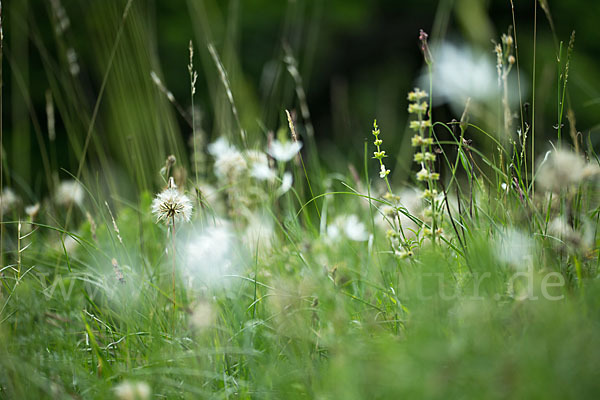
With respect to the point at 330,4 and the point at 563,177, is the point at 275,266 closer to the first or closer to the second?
the point at 563,177

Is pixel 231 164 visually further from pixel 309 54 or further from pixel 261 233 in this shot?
pixel 309 54

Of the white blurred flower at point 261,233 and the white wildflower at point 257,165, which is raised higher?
the white wildflower at point 257,165

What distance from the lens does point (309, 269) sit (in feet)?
2.99

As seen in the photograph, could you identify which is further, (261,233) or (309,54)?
(309,54)

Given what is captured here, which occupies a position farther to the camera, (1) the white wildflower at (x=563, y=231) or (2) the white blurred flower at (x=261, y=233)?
(2) the white blurred flower at (x=261, y=233)

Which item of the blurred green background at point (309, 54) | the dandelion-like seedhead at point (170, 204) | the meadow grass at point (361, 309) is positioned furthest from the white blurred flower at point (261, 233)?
the blurred green background at point (309, 54)

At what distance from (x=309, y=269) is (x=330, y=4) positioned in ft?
13.3

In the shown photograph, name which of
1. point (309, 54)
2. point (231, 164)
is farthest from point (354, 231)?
point (309, 54)

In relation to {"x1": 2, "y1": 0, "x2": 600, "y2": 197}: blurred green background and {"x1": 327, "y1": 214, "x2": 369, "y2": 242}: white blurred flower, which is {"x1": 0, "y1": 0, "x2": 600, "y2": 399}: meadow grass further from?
{"x1": 2, "y1": 0, "x2": 600, "y2": 197}: blurred green background

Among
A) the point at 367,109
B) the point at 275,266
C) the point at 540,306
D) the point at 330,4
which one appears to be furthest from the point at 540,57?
the point at 540,306

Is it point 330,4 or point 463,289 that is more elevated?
point 330,4

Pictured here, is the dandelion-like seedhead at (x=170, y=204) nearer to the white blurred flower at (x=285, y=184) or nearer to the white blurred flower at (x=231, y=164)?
the white blurred flower at (x=285, y=184)

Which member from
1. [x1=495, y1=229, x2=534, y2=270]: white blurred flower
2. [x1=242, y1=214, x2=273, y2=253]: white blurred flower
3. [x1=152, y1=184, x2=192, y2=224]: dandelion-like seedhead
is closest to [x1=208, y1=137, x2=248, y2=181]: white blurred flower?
[x1=242, y1=214, x2=273, y2=253]: white blurred flower

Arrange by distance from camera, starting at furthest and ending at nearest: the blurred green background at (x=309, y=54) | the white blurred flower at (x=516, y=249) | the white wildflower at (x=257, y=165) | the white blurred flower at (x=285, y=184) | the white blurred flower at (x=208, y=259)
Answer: the blurred green background at (x=309, y=54) < the white wildflower at (x=257, y=165) < the white blurred flower at (x=285, y=184) < the white blurred flower at (x=208, y=259) < the white blurred flower at (x=516, y=249)
